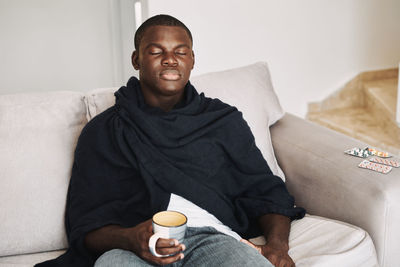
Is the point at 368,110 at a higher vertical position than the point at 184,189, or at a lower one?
lower

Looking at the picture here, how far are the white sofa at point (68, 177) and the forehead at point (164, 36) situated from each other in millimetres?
312

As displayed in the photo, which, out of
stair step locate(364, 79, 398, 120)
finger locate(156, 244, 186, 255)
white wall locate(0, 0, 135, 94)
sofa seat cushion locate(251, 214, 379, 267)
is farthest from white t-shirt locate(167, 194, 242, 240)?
stair step locate(364, 79, 398, 120)

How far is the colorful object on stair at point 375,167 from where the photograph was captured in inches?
56.0

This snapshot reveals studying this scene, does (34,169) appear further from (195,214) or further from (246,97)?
(246,97)

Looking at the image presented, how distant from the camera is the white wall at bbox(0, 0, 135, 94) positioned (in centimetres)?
307

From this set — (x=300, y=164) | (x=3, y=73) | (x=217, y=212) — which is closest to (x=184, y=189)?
(x=217, y=212)

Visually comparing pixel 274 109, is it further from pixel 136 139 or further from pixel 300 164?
pixel 136 139

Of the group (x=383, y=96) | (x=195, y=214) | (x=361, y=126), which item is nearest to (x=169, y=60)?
(x=195, y=214)

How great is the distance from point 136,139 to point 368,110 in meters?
2.71

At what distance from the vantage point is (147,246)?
104 centimetres

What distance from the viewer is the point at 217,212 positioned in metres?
1.32

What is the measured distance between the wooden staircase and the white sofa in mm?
1467

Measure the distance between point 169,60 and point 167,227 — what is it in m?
0.57

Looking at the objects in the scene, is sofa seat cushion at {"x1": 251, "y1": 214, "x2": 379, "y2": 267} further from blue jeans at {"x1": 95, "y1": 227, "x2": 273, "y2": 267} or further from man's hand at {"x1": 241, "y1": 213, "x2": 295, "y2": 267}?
blue jeans at {"x1": 95, "y1": 227, "x2": 273, "y2": 267}
